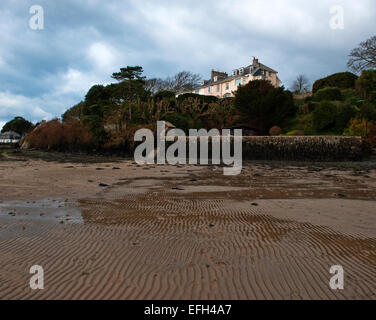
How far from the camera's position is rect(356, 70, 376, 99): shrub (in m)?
28.9

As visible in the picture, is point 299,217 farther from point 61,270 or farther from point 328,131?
point 328,131

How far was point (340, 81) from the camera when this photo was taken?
40.3 metres

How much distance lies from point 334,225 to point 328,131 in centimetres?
2500

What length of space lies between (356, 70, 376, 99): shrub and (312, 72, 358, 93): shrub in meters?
9.60

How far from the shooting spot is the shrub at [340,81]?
39.7m

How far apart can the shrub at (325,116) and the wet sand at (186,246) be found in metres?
21.7

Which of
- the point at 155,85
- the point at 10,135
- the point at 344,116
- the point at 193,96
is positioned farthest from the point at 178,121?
the point at 10,135

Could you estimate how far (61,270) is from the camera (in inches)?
104

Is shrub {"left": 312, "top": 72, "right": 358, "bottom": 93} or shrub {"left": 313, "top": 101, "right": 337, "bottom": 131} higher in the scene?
shrub {"left": 312, "top": 72, "right": 358, "bottom": 93}

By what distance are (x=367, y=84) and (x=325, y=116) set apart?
8.31m

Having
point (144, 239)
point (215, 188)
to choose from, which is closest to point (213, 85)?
point (215, 188)

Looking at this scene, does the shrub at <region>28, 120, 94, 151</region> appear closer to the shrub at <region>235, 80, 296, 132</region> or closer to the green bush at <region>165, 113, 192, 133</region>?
the green bush at <region>165, 113, 192, 133</region>

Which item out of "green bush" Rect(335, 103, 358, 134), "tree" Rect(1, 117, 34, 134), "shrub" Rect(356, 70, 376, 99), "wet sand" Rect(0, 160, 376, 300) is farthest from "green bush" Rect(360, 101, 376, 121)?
"tree" Rect(1, 117, 34, 134)

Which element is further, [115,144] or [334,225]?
[115,144]
